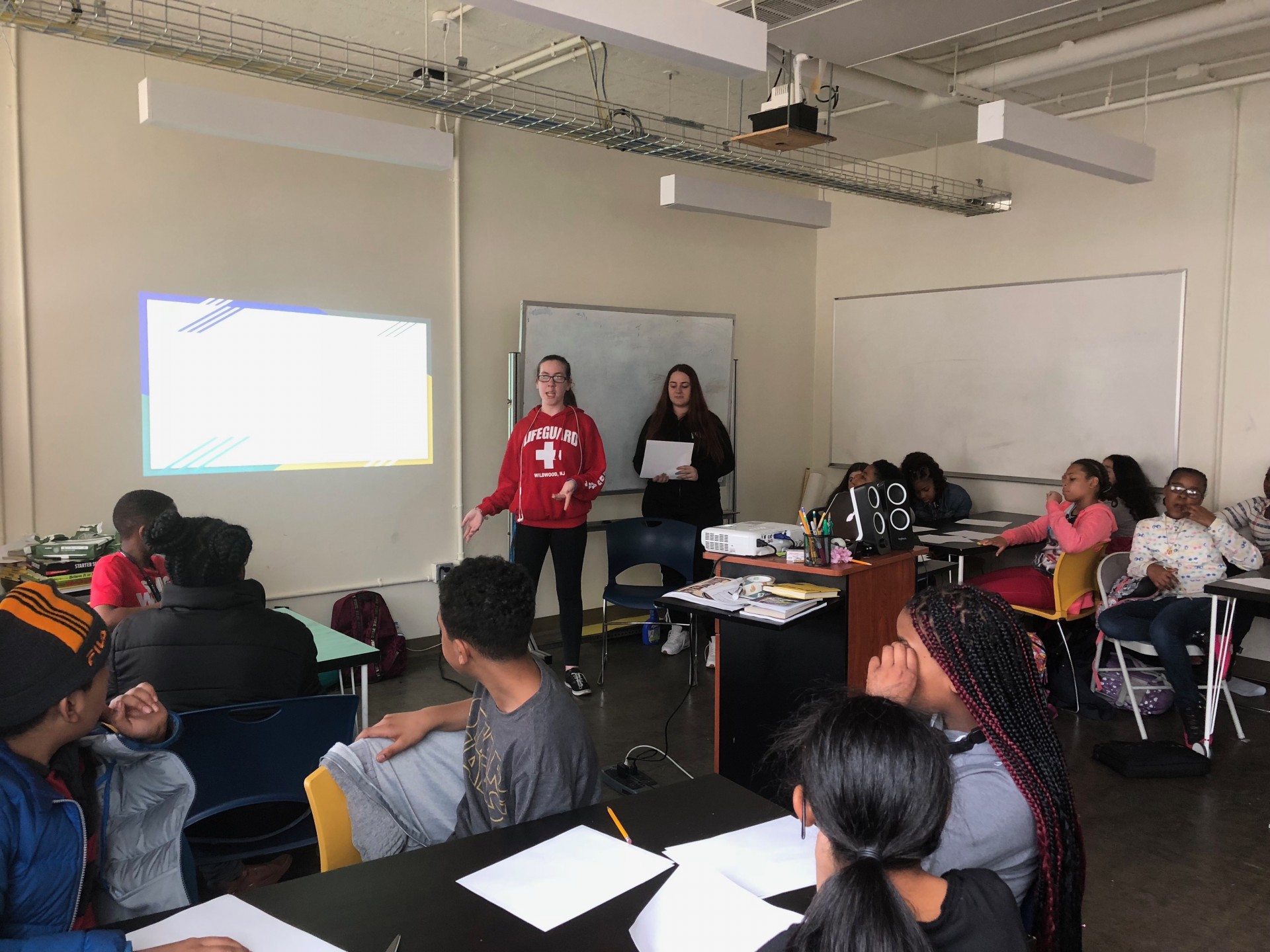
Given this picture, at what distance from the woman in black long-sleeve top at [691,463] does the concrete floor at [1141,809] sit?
86 cm

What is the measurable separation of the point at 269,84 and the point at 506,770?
12.9 feet

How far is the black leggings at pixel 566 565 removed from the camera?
455 cm

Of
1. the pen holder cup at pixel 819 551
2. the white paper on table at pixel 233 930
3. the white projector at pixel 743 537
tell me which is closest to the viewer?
the white paper on table at pixel 233 930

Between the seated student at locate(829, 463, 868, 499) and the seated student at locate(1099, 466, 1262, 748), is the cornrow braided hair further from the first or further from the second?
the seated student at locate(829, 463, 868, 499)

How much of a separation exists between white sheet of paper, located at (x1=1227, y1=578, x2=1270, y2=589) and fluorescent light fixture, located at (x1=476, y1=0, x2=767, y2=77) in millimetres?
2522

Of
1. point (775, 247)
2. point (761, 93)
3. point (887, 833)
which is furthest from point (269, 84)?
point (887, 833)

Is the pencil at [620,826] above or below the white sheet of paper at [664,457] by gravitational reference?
below

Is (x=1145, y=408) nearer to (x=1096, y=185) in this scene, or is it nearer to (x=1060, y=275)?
(x=1060, y=275)

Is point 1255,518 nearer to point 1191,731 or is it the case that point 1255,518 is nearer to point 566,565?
point 1191,731

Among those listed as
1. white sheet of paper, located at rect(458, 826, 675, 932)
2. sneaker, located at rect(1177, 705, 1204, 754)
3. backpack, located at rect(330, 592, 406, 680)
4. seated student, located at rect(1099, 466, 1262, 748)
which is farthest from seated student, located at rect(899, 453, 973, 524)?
white sheet of paper, located at rect(458, 826, 675, 932)

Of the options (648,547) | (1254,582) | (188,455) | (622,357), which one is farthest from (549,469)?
(1254,582)

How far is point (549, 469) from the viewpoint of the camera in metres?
4.54

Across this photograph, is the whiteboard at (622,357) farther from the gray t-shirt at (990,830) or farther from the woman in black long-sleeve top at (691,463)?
the gray t-shirt at (990,830)

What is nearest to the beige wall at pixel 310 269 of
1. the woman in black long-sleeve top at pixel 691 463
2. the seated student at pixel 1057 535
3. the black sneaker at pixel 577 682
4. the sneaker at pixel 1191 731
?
the woman in black long-sleeve top at pixel 691 463
